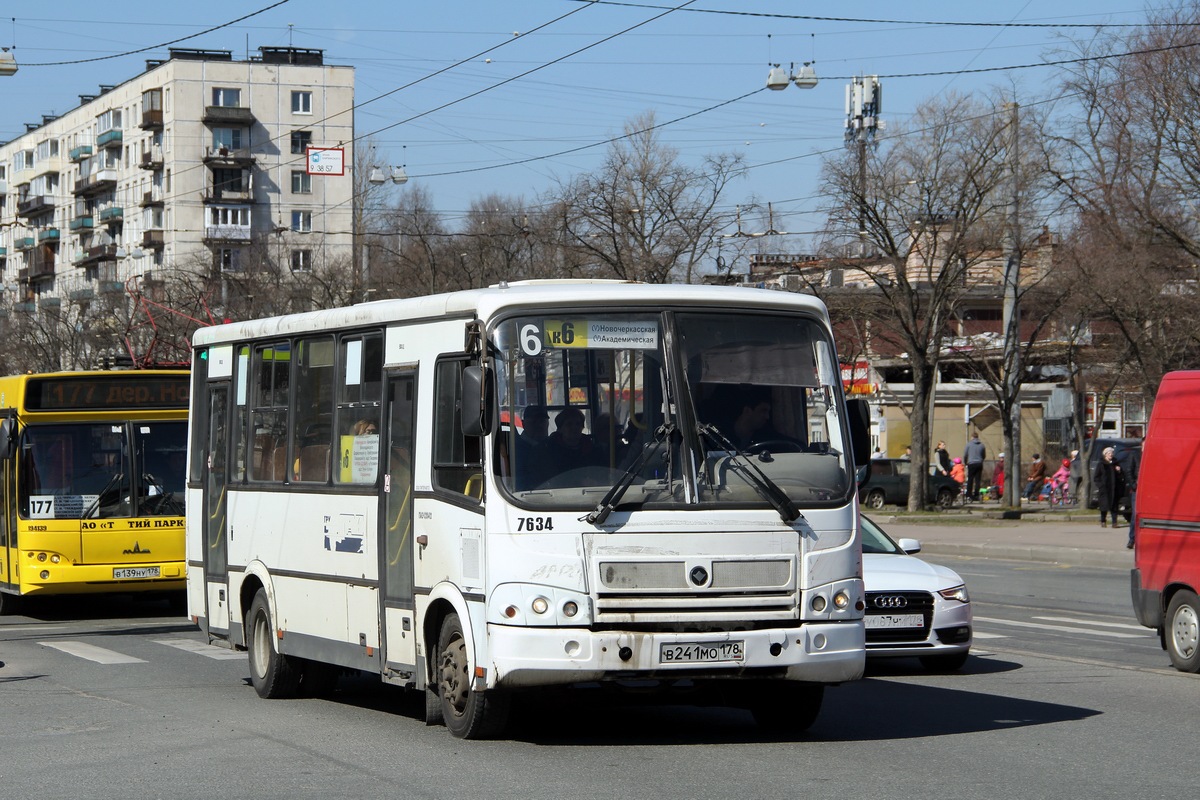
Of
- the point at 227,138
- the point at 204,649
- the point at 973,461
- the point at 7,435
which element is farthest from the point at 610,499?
the point at 227,138

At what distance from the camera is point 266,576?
1198 centimetres

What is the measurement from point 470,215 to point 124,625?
59779 millimetres

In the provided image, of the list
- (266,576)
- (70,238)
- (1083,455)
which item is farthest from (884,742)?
(70,238)

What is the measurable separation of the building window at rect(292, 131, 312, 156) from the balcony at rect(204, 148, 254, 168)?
2646 millimetres

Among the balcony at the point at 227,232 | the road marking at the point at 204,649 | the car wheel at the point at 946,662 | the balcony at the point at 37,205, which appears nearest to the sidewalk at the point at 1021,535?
the car wheel at the point at 946,662

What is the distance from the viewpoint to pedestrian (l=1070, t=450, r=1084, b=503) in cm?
4303

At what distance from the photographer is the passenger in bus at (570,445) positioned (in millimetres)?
8953

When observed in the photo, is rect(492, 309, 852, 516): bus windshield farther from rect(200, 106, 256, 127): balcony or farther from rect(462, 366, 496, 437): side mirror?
rect(200, 106, 256, 127): balcony

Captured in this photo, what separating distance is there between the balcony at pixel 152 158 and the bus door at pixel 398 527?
97.3m

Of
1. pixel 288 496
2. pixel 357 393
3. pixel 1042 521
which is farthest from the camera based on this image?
pixel 1042 521

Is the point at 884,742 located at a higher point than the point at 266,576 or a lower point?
lower

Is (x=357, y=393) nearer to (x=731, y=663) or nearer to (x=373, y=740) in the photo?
(x=373, y=740)

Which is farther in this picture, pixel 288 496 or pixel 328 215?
pixel 328 215

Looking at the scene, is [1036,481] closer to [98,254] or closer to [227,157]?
[227,157]
